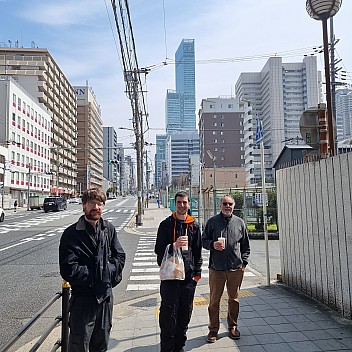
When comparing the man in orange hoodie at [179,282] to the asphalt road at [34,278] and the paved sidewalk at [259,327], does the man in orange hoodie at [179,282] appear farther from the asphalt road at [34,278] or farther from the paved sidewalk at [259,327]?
the asphalt road at [34,278]

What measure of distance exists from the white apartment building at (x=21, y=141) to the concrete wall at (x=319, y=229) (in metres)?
43.3

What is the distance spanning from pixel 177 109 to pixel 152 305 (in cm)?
12501

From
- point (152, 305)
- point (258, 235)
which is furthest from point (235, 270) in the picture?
point (258, 235)

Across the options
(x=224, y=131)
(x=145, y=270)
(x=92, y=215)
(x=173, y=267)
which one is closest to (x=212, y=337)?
(x=173, y=267)

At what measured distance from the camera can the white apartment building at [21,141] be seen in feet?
173

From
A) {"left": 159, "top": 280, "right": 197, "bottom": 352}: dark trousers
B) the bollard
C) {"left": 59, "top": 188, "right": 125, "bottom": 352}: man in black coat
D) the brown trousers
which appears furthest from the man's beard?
the brown trousers

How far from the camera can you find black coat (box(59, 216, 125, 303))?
281 cm

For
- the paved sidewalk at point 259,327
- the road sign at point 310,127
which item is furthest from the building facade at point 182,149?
the paved sidewalk at point 259,327

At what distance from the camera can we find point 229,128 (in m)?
95.3

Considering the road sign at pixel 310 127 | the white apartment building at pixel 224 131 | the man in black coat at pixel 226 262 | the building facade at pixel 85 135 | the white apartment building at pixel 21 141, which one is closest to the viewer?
the man in black coat at pixel 226 262

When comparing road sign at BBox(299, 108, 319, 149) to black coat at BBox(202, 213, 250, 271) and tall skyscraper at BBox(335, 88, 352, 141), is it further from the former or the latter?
tall skyscraper at BBox(335, 88, 352, 141)

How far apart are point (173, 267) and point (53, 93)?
3376 inches

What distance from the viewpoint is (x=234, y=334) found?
4395mm

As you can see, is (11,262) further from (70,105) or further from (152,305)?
(70,105)
